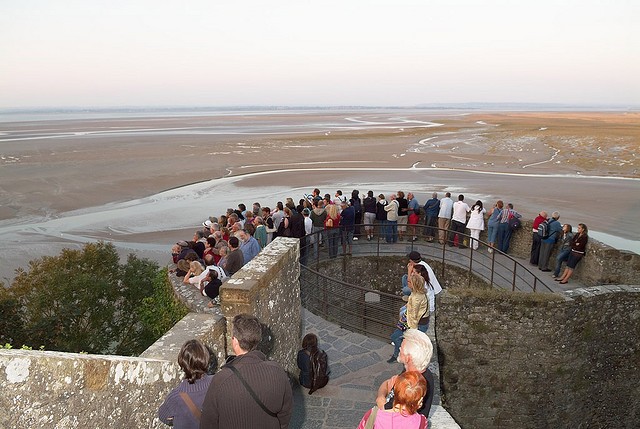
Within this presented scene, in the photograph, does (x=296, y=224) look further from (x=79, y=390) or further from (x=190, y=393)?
(x=79, y=390)

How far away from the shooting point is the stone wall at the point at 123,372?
103 inches

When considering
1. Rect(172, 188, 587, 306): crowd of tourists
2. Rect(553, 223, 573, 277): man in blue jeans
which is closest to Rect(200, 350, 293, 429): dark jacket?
Rect(172, 188, 587, 306): crowd of tourists

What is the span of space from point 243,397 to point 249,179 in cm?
2963

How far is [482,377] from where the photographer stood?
909 cm

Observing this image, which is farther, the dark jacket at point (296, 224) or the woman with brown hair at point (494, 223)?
the woman with brown hair at point (494, 223)

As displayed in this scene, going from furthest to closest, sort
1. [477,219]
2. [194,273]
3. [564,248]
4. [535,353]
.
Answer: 1. [477,219]
2. [564,248]
3. [535,353]
4. [194,273]

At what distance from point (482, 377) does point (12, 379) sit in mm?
8463

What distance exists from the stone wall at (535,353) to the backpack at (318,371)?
335 cm

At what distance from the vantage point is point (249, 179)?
105 feet

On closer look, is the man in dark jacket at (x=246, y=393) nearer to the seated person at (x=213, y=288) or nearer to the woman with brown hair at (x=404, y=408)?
the woman with brown hair at (x=404, y=408)

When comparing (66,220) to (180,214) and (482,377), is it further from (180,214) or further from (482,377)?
(482,377)

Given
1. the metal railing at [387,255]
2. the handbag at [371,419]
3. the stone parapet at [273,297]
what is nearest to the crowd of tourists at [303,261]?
the handbag at [371,419]

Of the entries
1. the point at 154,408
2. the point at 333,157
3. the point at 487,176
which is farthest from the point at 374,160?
the point at 154,408

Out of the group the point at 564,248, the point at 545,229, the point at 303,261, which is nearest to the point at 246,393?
the point at 303,261
